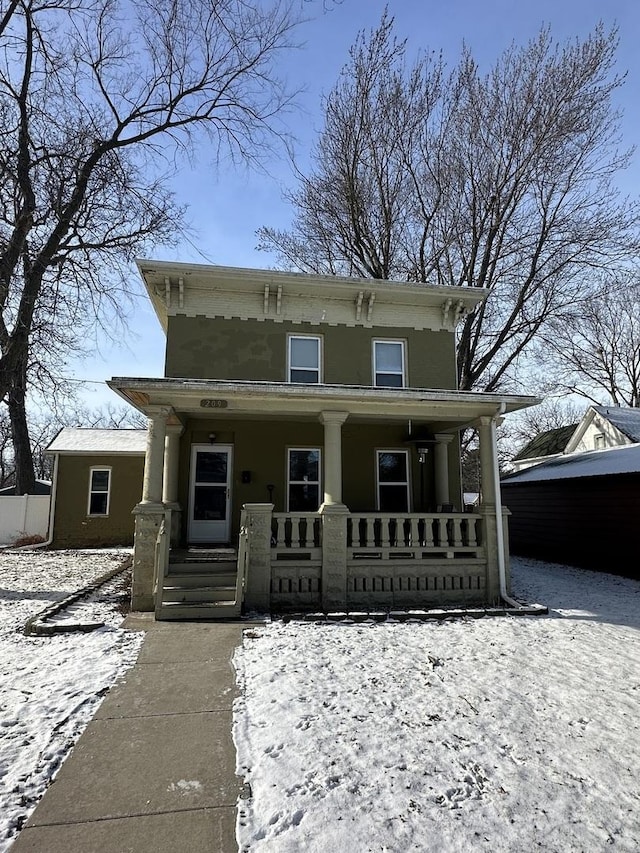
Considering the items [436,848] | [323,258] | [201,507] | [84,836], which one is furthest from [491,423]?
[323,258]

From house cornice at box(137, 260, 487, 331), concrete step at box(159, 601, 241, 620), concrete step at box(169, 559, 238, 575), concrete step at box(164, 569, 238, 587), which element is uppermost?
house cornice at box(137, 260, 487, 331)

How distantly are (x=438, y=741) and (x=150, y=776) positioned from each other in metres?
1.95

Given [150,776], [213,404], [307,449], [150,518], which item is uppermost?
[213,404]

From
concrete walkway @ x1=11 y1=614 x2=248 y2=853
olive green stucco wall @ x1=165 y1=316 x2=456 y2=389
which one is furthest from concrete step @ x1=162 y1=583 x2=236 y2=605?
olive green stucco wall @ x1=165 y1=316 x2=456 y2=389

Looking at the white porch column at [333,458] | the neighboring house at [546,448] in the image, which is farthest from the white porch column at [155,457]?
the neighboring house at [546,448]

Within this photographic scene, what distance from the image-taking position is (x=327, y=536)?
7863 mm

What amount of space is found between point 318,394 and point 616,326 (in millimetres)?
26218

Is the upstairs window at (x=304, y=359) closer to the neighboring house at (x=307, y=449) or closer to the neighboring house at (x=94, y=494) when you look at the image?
the neighboring house at (x=307, y=449)

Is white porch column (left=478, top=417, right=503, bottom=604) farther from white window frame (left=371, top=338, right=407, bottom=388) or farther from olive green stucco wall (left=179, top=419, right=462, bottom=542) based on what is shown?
white window frame (left=371, top=338, right=407, bottom=388)

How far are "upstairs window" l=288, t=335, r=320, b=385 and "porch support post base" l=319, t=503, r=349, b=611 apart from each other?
3.09 meters

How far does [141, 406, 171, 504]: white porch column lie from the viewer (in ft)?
25.2

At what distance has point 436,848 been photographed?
8.04ft

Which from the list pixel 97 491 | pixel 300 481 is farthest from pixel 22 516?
pixel 300 481

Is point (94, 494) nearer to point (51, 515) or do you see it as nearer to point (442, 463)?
point (51, 515)
